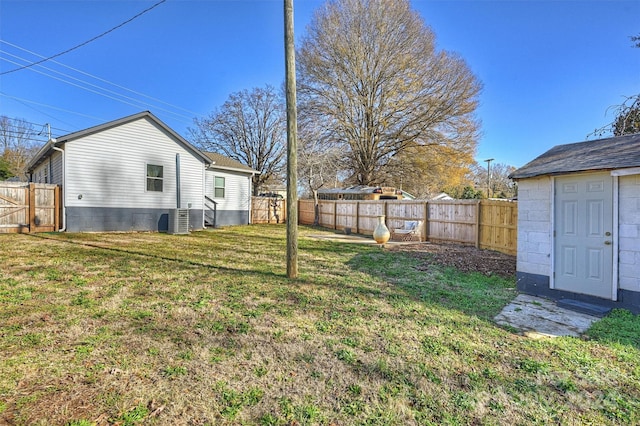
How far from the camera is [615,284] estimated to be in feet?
15.3

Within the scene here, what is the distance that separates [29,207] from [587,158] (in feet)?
51.7

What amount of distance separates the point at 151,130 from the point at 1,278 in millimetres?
8834

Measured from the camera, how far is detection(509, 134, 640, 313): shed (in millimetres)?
4500

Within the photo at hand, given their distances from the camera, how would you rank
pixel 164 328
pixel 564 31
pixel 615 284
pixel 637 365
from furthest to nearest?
pixel 564 31 → pixel 615 284 → pixel 164 328 → pixel 637 365

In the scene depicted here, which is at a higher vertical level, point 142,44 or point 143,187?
point 142,44

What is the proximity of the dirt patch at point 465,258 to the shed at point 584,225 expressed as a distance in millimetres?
1421

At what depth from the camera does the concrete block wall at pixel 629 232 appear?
4.42m

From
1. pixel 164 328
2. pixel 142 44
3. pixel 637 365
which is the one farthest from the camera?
pixel 142 44

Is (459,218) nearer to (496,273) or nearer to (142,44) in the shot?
(496,273)

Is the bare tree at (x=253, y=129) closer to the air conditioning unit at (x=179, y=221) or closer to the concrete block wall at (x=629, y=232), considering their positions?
the air conditioning unit at (x=179, y=221)

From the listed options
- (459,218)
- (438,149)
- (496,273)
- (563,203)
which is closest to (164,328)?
(563,203)

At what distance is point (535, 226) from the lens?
5.59 meters

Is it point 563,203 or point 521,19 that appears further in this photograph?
point 521,19

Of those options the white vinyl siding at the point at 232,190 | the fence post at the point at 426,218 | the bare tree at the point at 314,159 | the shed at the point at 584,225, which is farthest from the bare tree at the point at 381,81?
the shed at the point at 584,225
